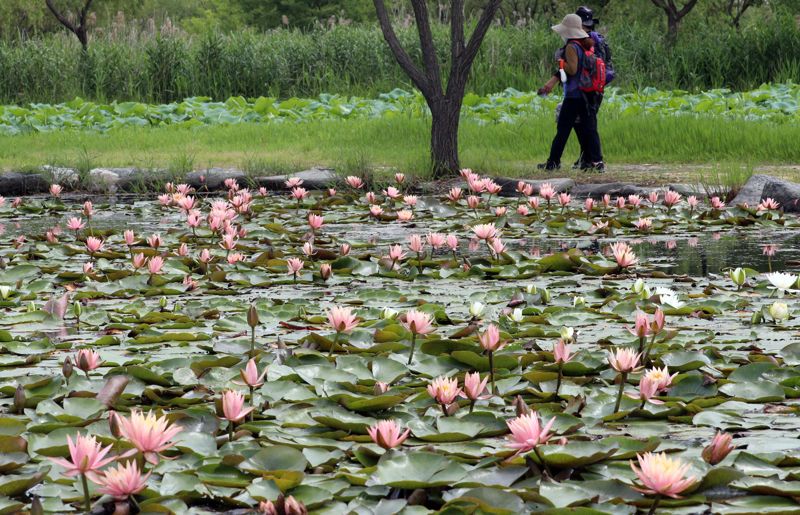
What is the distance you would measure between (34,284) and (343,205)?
12.8ft

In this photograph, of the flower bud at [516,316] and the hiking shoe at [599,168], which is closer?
the flower bud at [516,316]

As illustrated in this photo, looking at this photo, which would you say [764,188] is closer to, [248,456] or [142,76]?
[248,456]

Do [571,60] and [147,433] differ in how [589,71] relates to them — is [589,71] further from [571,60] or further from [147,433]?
[147,433]

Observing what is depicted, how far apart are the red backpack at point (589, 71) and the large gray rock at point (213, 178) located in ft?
10.0

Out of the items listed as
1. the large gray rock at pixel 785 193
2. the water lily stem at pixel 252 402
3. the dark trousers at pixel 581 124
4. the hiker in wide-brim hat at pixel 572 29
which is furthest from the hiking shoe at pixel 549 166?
the water lily stem at pixel 252 402

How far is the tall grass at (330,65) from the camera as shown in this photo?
1733 centimetres

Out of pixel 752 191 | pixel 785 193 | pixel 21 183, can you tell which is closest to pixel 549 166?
pixel 752 191

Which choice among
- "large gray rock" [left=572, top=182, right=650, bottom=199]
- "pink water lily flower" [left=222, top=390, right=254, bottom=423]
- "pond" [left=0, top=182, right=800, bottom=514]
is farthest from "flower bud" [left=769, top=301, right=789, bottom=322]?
"large gray rock" [left=572, top=182, right=650, bottom=199]

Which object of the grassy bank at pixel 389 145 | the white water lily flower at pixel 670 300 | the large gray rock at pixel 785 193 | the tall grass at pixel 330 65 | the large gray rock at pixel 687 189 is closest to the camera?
the white water lily flower at pixel 670 300

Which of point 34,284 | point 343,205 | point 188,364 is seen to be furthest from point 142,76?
point 188,364

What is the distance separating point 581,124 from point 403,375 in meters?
6.93

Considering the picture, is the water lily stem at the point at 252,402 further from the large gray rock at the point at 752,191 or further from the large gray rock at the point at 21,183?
the large gray rock at the point at 21,183

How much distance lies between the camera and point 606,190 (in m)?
8.32

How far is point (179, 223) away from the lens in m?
7.10
